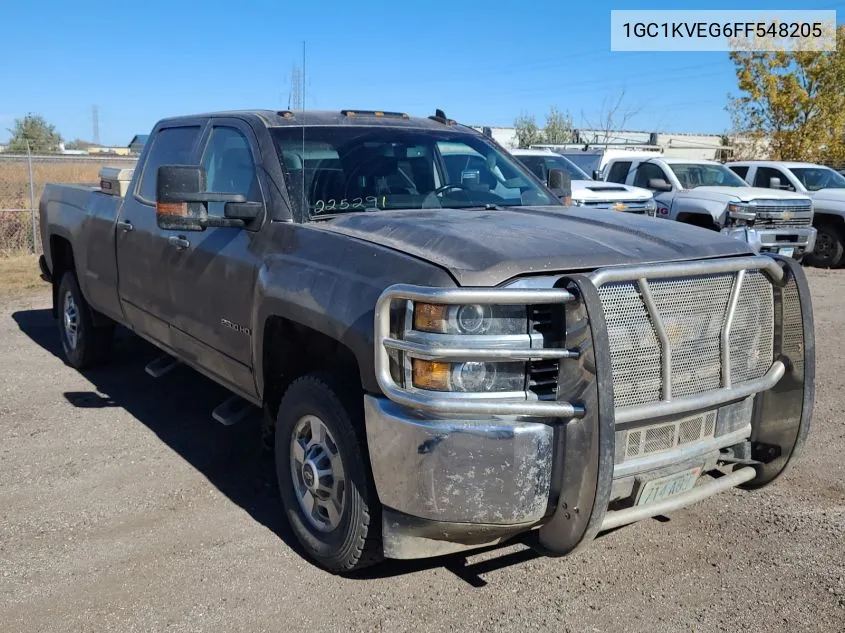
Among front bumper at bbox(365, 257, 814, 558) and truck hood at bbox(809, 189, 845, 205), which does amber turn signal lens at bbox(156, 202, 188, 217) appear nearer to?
front bumper at bbox(365, 257, 814, 558)

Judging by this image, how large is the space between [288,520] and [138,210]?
8.77ft

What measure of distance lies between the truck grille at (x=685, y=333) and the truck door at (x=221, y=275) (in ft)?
6.18

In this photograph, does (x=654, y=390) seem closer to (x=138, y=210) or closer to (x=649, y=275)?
(x=649, y=275)

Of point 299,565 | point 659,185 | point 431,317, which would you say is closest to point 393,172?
point 431,317

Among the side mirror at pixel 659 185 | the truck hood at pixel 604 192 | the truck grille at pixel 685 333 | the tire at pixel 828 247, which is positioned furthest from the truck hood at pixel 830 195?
the truck grille at pixel 685 333

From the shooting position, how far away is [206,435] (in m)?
5.46

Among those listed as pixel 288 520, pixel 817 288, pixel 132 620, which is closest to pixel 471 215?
pixel 288 520

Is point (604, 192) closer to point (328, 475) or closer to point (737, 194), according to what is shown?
point (737, 194)

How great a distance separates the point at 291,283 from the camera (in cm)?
367

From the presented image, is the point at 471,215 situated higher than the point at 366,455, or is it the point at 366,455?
the point at 471,215

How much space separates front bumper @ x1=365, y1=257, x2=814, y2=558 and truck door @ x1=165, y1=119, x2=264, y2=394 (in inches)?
51.9

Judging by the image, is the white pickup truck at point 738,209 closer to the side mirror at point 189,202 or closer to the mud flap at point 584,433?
the side mirror at point 189,202

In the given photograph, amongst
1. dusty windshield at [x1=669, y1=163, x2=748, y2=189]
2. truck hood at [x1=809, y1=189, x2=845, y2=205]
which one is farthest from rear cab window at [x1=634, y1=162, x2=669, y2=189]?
truck hood at [x1=809, y1=189, x2=845, y2=205]

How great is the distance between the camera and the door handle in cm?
470
